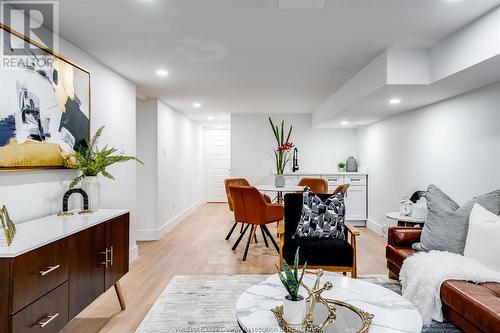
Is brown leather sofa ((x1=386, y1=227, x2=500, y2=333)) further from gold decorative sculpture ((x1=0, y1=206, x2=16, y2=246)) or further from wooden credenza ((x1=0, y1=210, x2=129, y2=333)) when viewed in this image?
gold decorative sculpture ((x1=0, y1=206, x2=16, y2=246))

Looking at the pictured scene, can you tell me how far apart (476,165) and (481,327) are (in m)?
1.93

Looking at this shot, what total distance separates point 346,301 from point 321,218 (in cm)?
155

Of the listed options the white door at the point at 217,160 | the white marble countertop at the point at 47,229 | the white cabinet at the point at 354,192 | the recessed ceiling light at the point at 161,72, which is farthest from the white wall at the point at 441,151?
the white door at the point at 217,160

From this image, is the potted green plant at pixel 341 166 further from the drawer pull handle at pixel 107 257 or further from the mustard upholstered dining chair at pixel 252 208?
the drawer pull handle at pixel 107 257

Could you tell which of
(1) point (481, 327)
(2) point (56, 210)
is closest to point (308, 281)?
(1) point (481, 327)

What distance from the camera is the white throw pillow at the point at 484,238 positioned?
2287mm

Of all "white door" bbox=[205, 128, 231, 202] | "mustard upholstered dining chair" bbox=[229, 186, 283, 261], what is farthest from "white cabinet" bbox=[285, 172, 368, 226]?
"white door" bbox=[205, 128, 231, 202]

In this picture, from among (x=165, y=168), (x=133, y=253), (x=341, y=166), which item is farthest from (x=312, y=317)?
(x=341, y=166)

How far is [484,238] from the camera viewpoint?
2357 millimetres

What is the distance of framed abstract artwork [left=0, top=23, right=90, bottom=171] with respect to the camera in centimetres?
211

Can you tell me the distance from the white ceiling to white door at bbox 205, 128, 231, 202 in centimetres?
530

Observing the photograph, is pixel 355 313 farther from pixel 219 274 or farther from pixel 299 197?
pixel 219 274

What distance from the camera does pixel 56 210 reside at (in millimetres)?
2627

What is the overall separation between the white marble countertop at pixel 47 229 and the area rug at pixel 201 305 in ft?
2.90
